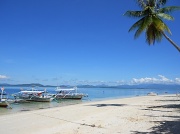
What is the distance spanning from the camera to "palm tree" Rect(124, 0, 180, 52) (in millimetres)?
22438

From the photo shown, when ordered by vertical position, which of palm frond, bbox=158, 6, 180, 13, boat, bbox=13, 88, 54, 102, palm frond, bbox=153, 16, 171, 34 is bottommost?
boat, bbox=13, 88, 54, 102

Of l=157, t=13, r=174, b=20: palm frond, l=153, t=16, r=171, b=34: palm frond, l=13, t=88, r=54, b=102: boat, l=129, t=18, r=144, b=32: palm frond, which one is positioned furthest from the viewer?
l=13, t=88, r=54, b=102: boat

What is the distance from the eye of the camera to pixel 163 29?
22156mm

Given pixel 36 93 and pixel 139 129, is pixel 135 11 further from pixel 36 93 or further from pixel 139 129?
pixel 36 93

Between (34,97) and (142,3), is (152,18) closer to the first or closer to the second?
(142,3)

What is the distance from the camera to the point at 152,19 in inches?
891

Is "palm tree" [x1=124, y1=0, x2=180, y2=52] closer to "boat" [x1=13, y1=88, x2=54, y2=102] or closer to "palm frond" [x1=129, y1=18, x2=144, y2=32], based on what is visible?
"palm frond" [x1=129, y1=18, x2=144, y2=32]

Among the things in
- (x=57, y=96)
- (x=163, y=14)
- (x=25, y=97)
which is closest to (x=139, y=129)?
(x=163, y=14)

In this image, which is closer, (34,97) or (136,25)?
(136,25)

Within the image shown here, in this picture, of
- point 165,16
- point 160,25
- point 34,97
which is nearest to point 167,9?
point 165,16

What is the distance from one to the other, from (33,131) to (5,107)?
832 inches

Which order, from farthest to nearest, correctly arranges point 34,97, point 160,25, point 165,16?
point 34,97
point 165,16
point 160,25

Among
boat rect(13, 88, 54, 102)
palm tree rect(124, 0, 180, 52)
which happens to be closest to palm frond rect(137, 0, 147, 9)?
palm tree rect(124, 0, 180, 52)

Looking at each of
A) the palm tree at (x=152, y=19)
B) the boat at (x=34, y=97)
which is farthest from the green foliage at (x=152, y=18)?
the boat at (x=34, y=97)
